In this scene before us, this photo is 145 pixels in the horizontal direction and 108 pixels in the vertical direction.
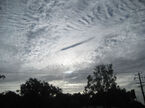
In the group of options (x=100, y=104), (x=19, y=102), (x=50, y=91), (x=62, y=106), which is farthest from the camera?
(x=50, y=91)

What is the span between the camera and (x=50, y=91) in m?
64.4

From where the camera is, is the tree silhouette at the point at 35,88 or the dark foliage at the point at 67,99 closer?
the dark foliage at the point at 67,99

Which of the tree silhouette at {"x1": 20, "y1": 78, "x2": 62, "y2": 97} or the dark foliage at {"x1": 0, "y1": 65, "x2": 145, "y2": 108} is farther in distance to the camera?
the tree silhouette at {"x1": 20, "y1": 78, "x2": 62, "y2": 97}

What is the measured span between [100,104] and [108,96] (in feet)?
18.5

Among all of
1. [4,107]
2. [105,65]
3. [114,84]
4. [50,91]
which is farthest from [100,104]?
[4,107]

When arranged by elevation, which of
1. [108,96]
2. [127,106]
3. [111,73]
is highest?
[111,73]

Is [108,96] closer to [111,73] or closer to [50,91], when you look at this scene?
[111,73]

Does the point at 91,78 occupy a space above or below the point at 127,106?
above

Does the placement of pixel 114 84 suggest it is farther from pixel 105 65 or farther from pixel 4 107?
pixel 4 107

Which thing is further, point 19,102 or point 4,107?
point 19,102

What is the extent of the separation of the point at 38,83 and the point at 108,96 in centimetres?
2731

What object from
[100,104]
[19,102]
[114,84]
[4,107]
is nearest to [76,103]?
[100,104]

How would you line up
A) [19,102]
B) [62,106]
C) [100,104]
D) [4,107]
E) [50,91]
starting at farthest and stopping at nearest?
1. [50,91]
2. [62,106]
3. [100,104]
4. [19,102]
5. [4,107]

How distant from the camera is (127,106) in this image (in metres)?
53.8
